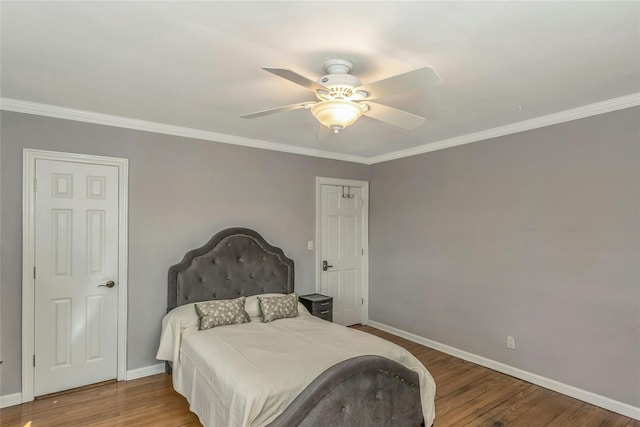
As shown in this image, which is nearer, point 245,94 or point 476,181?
point 245,94

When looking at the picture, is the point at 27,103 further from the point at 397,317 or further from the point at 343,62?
the point at 397,317

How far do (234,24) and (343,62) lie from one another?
26.0 inches

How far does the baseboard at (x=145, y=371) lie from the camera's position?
338 centimetres

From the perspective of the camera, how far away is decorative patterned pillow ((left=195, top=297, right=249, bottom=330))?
3148mm

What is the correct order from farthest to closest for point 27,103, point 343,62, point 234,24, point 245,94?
point 27,103 → point 245,94 → point 343,62 → point 234,24

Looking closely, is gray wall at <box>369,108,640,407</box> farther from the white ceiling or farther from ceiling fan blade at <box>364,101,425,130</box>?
ceiling fan blade at <box>364,101,425,130</box>

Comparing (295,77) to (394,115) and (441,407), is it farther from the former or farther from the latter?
(441,407)

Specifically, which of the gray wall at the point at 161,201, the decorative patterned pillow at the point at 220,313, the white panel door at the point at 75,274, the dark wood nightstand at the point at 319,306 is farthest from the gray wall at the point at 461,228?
the decorative patterned pillow at the point at 220,313

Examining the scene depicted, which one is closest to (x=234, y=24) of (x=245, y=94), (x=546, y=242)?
(x=245, y=94)

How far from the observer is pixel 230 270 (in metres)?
3.80

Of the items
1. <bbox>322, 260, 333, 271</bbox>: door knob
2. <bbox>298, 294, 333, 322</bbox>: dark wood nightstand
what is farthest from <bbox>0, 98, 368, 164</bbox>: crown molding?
<bbox>298, 294, 333, 322</bbox>: dark wood nightstand

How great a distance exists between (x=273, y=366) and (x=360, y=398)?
1.94 feet

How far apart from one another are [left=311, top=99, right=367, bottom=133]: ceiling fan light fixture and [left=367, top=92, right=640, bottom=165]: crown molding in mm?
2102

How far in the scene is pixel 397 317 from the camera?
4750 mm
